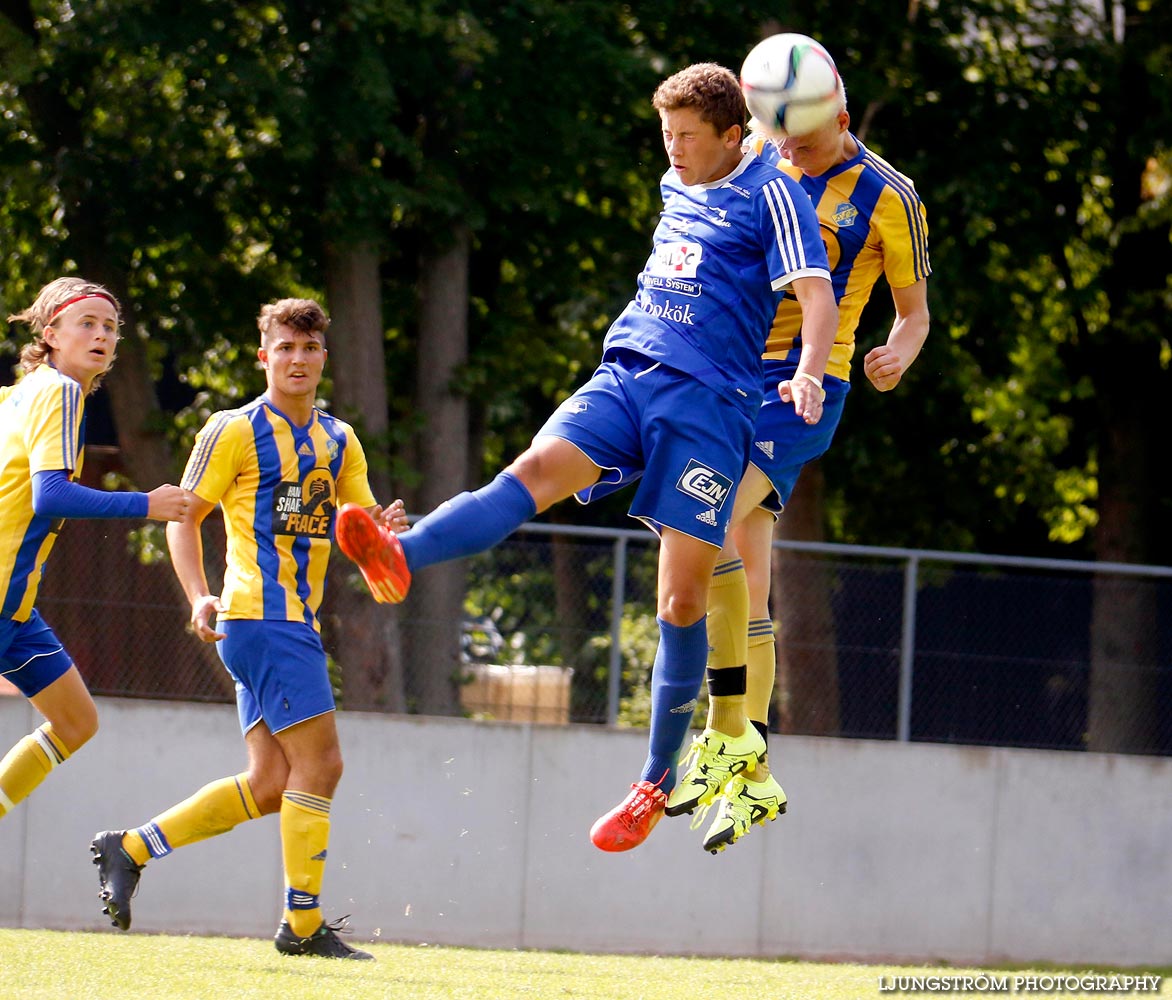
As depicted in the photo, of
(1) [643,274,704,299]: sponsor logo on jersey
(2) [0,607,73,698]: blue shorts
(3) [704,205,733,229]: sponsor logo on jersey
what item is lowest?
(2) [0,607,73,698]: blue shorts

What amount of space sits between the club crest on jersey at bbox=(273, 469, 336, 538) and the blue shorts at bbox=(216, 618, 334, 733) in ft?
1.29

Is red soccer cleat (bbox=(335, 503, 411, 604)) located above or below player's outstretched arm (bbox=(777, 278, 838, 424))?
below

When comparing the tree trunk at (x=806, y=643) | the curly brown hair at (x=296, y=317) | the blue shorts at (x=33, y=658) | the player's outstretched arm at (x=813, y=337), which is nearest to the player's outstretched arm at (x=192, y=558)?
the blue shorts at (x=33, y=658)

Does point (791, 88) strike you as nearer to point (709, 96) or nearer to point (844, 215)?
point (709, 96)

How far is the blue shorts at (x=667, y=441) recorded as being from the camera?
16.3 ft

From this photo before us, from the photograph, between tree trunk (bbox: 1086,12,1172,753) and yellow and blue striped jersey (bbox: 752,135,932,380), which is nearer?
yellow and blue striped jersey (bbox: 752,135,932,380)

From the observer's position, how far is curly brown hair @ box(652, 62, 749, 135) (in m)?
5.03

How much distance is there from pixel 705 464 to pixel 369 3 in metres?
8.26

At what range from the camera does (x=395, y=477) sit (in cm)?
1312

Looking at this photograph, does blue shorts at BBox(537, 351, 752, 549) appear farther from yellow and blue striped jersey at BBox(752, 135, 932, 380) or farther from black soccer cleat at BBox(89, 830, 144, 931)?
black soccer cleat at BBox(89, 830, 144, 931)

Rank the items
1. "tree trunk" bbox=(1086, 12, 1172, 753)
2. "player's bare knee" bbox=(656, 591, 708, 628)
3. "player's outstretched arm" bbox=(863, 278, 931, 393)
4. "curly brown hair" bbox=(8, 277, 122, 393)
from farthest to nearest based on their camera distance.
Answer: "tree trunk" bbox=(1086, 12, 1172, 753) → "curly brown hair" bbox=(8, 277, 122, 393) → "player's outstretched arm" bbox=(863, 278, 931, 393) → "player's bare knee" bbox=(656, 591, 708, 628)

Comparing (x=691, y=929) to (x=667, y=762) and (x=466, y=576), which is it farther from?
(x=667, y=762)

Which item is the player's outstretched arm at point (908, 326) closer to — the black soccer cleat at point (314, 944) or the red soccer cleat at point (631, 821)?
the red soccer cleat at point (631, 821)

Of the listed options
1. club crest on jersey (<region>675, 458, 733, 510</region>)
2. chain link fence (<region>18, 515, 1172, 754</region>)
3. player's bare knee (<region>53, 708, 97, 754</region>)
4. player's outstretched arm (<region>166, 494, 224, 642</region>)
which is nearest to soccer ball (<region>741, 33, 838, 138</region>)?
club crest on jersey (<region>675, 458, 733, 510</region>)
